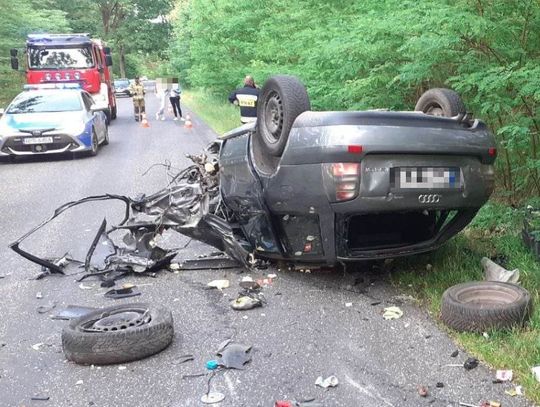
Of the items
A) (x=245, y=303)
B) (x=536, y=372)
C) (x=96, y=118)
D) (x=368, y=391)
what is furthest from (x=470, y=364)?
(x=96, y=118)

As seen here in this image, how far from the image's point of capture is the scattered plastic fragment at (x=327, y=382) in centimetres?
358

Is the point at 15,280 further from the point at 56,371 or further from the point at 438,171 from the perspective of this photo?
the point at 438,171

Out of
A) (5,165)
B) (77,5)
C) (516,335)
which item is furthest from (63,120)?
(77,5)

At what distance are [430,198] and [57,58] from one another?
776 inches

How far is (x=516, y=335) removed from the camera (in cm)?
396

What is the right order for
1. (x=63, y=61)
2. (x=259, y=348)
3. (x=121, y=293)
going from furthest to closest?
(x=63, y=61) < (x=121, y=293) < (x=259, y=348)

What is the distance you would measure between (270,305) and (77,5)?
205 ft

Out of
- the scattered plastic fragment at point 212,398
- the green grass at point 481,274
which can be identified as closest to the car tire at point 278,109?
the green grass at point 481,274

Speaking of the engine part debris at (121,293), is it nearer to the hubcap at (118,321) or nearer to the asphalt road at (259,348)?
the asphalt road at (259,348)

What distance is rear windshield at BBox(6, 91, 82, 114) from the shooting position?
1485cm

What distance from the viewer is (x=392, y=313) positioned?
4.62 meters

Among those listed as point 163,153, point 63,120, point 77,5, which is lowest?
point 163,153

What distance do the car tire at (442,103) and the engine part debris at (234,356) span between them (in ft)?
8.86

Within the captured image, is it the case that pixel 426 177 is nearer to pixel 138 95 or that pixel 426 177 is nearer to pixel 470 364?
pixel 470 364
